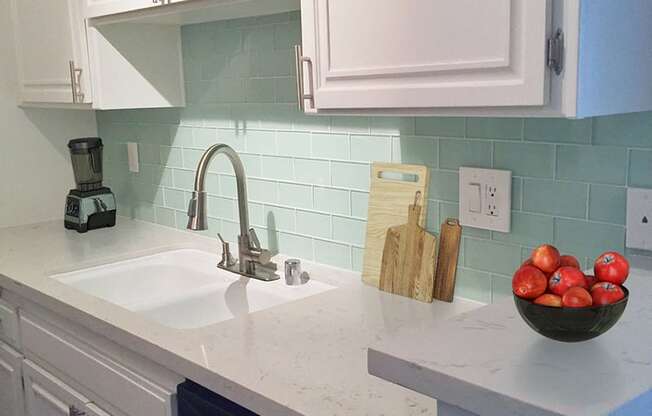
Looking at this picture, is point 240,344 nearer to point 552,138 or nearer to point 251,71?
point 552,138

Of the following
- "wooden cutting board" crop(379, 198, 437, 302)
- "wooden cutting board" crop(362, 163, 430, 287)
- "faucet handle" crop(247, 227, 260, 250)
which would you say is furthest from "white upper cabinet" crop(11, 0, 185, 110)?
"wooden cutting board" crop(379, 198, 437, 302)

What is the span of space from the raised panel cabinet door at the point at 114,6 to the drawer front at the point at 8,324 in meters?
0.92

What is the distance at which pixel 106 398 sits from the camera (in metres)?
1.74

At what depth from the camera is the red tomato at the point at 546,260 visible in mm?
965

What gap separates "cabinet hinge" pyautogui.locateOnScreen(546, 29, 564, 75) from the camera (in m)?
1.08

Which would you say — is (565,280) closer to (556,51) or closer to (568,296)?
(568,296)

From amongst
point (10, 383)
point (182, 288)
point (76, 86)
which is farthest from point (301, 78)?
point (10, 383)

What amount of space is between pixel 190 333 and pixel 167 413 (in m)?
0.17

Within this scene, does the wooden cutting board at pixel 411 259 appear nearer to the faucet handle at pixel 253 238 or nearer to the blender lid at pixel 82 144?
the faucet handle at pixel 253 238

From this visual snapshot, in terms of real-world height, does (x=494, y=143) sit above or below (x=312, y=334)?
above

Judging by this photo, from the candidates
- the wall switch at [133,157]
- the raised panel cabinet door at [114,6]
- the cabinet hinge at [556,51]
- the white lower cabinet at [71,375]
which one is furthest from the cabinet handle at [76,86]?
the cabinet hinge at [556,51]

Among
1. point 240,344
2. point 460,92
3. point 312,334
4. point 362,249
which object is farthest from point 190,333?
point 460,92

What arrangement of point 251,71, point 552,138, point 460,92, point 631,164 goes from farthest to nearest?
point 251,71
point 552,138
point 631,164
point 460,92

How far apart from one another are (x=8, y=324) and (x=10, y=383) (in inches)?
7.6
